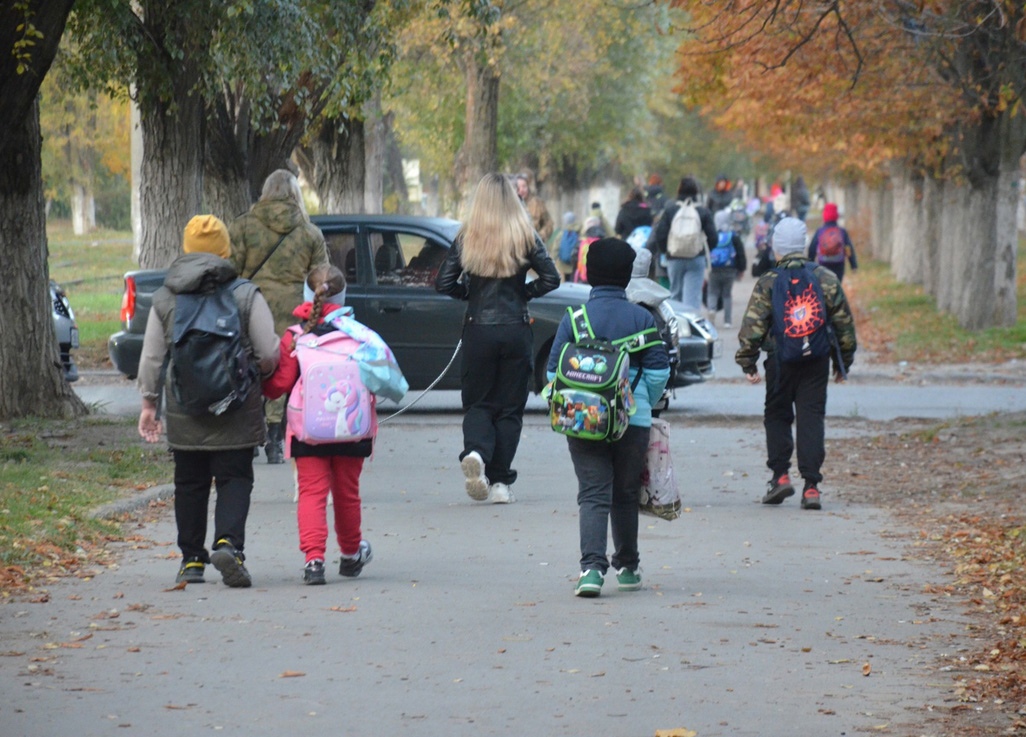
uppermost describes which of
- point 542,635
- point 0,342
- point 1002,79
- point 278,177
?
point 1002,79

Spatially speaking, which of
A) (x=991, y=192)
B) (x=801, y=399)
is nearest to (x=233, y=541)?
(x=801, y=399)

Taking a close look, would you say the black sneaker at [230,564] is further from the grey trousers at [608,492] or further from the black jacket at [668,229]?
the black jacket at [668,229]

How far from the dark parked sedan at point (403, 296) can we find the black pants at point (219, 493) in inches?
263

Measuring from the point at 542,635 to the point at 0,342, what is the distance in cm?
730

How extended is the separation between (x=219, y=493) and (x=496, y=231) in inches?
113

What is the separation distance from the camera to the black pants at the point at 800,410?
32.8 ft

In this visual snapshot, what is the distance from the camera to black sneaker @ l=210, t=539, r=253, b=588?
7094mm

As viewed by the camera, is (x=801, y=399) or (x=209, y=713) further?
(x=801, y=399)

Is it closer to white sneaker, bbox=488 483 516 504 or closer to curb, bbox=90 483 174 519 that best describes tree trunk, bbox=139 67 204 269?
curb, bbox=90 483 174 519

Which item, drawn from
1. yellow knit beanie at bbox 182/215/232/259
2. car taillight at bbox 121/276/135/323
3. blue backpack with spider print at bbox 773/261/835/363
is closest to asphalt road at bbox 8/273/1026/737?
blue backpack with spider print at bbox 773/261/835/363

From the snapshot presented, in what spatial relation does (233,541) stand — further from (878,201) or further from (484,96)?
(878,201)

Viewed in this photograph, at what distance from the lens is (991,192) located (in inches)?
896

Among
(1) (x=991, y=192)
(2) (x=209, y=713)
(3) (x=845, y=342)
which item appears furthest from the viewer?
(1) (x=991, y=192)

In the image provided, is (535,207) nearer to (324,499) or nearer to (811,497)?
(811,497)
